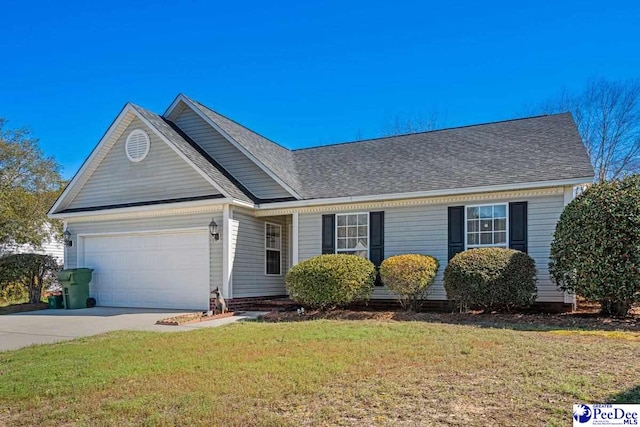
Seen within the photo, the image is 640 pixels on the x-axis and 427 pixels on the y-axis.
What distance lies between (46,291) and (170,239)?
8.89 metres

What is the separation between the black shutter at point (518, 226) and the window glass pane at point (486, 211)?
476 mm

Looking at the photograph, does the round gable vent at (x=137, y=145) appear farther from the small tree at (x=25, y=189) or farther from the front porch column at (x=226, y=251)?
the small tree at (x=25, y=189)

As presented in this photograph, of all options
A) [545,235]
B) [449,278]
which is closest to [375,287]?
[449,278]

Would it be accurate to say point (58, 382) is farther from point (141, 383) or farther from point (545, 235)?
point (545, 235)

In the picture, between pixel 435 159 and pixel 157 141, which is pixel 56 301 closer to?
pixel 157 141

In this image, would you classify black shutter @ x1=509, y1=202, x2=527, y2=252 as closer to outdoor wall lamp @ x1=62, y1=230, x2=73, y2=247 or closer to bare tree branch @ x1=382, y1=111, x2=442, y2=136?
outdoor wall lamp @ x1=62, y1=230, x2=73, y2=247

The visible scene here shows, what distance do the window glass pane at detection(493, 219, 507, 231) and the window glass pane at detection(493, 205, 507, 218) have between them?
120mm

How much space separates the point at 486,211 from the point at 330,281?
14.0ft

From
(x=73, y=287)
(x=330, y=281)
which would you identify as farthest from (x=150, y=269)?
(x=330, y=281)

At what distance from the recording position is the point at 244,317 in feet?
37.4

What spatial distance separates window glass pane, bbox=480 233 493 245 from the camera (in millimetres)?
11758

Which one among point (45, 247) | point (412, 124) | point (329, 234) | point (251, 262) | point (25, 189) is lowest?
point (251, 262)

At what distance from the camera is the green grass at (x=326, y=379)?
13.8 feet

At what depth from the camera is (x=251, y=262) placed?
13977 millimetres
